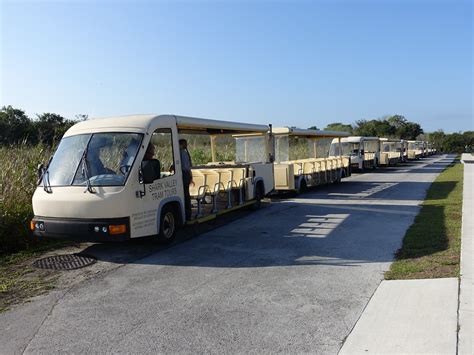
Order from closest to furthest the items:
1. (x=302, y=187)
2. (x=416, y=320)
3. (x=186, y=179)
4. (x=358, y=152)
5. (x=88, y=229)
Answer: (x=416, y=320), (x=88, y=229), (x=186, y=179), (x=302, y=187), (x=358, y=152)

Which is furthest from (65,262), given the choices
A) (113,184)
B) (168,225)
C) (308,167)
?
(308,167)

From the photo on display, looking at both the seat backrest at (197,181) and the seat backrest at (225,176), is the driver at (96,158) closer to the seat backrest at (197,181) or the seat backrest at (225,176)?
the seat backrest at (197,181)

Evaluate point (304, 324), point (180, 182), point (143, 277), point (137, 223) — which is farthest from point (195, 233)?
point (304, 324)

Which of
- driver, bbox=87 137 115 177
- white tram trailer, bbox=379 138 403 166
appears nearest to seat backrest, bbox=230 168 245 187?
driver, bbox=87 137 115 177

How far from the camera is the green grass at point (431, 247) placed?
5.75 meters

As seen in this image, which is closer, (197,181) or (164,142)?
(164,142)

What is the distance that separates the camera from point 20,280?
599 centimetres

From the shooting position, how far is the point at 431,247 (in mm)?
7008

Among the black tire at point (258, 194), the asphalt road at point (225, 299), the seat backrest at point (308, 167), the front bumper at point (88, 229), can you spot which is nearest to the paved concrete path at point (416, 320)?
the asphalt road at point (225, 299)

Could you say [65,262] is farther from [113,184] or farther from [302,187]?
[302,187]

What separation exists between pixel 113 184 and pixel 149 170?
0.58m

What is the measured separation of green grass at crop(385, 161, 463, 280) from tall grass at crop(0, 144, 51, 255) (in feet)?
20.4

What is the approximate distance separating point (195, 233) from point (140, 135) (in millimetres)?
2544

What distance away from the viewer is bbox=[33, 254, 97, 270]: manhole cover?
Result: 6.61m
